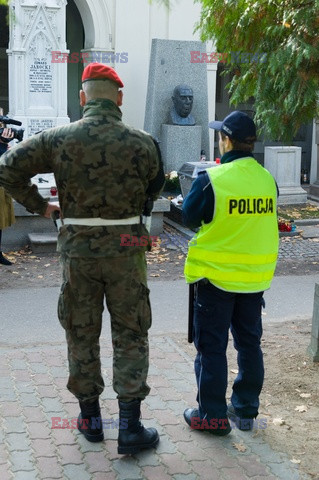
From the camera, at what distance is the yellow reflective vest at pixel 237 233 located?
408cm

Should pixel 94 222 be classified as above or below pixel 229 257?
above

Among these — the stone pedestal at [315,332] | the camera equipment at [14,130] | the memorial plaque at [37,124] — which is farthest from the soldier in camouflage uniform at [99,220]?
the memorial plaque at [37,124]

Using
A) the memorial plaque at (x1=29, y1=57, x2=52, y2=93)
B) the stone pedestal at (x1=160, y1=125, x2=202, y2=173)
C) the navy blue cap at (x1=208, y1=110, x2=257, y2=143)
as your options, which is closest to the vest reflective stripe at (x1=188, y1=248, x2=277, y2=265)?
the navy blue cap at (x1=208, y1=110, x2=257, y2=143)

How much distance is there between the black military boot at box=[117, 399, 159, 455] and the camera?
404cm

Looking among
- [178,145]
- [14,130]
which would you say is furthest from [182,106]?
[14,130]

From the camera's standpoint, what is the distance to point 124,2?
646 inches

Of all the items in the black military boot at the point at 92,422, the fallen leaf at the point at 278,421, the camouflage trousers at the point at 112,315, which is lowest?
the fallen leaf at the point at 278,421

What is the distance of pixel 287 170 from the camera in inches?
590

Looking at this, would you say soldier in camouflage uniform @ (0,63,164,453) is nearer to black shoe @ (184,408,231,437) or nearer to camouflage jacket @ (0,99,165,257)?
camouflage jacket @ (0,99,165,257)

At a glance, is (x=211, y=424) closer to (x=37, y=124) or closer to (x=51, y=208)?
(x=51, y=208)

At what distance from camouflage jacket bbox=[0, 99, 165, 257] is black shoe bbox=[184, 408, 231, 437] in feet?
3.67

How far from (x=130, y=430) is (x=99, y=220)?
1.14 m

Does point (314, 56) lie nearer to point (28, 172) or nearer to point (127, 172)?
point (127, 172)

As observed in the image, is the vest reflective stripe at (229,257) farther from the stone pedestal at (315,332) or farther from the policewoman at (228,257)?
the stone pedestal at (315,332)
